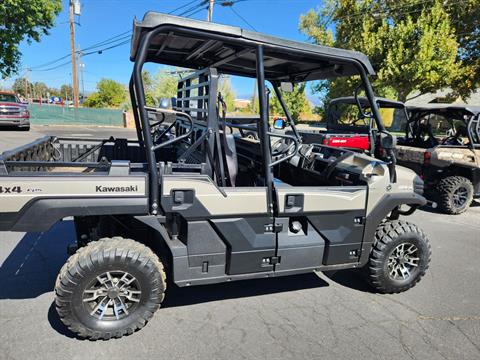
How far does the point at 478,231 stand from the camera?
19.4ft

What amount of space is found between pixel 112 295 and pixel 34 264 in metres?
1.72

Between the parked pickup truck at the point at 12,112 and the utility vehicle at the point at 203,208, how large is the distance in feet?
50.9

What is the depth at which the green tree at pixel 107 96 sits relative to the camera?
44688 mm

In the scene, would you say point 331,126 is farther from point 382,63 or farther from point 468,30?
point 468,30

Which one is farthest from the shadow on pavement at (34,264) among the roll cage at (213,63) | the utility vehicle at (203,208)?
the roll cage at (213,63)

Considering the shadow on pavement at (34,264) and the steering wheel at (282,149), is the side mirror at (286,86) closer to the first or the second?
the steering wheel at (282,149)

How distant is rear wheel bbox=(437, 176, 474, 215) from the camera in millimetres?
6665

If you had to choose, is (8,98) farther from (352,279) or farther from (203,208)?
(352,279)

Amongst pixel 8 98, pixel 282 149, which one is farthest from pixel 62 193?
pixel 8 98

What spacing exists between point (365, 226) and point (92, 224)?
2.44m

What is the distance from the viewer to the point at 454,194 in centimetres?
674

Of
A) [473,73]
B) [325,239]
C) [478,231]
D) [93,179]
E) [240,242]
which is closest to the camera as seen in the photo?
[93,179]

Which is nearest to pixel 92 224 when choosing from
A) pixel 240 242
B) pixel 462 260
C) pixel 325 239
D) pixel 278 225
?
pixel 240 242

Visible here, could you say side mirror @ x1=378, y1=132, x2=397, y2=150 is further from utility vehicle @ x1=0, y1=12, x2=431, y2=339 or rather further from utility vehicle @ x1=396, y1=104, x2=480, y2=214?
utility vehicle @ x1=396, y1=104, x2=480, y2=214
